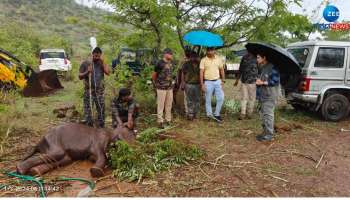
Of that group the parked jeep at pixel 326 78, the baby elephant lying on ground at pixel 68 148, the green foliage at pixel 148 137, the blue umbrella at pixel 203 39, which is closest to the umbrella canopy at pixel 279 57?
the blue umbrella at pixel 203 39

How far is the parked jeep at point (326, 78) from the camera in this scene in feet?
24.1

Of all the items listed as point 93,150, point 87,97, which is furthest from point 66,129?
point 87,97

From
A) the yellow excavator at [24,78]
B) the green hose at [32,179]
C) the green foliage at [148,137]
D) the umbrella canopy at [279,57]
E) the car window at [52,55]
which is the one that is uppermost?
the car window at [52,55]

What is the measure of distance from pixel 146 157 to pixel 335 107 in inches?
198

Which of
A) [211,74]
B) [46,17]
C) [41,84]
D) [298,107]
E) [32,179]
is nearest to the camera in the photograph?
[32,179]

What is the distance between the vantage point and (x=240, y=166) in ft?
15.5

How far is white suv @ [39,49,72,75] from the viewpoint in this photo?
17.2 m

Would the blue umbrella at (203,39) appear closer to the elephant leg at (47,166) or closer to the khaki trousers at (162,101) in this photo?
the khaki trousers at (162,101)

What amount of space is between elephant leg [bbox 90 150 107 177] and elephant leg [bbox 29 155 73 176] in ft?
1.35

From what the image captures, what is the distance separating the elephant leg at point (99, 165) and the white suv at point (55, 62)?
13.4 metres

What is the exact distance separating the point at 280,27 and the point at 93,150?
561cm

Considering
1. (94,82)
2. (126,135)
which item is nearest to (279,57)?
(126,135)

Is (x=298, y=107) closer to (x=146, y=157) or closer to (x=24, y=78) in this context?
(x=146, y=157)

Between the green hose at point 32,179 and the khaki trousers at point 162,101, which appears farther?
the khaki trousers at point 162,101
